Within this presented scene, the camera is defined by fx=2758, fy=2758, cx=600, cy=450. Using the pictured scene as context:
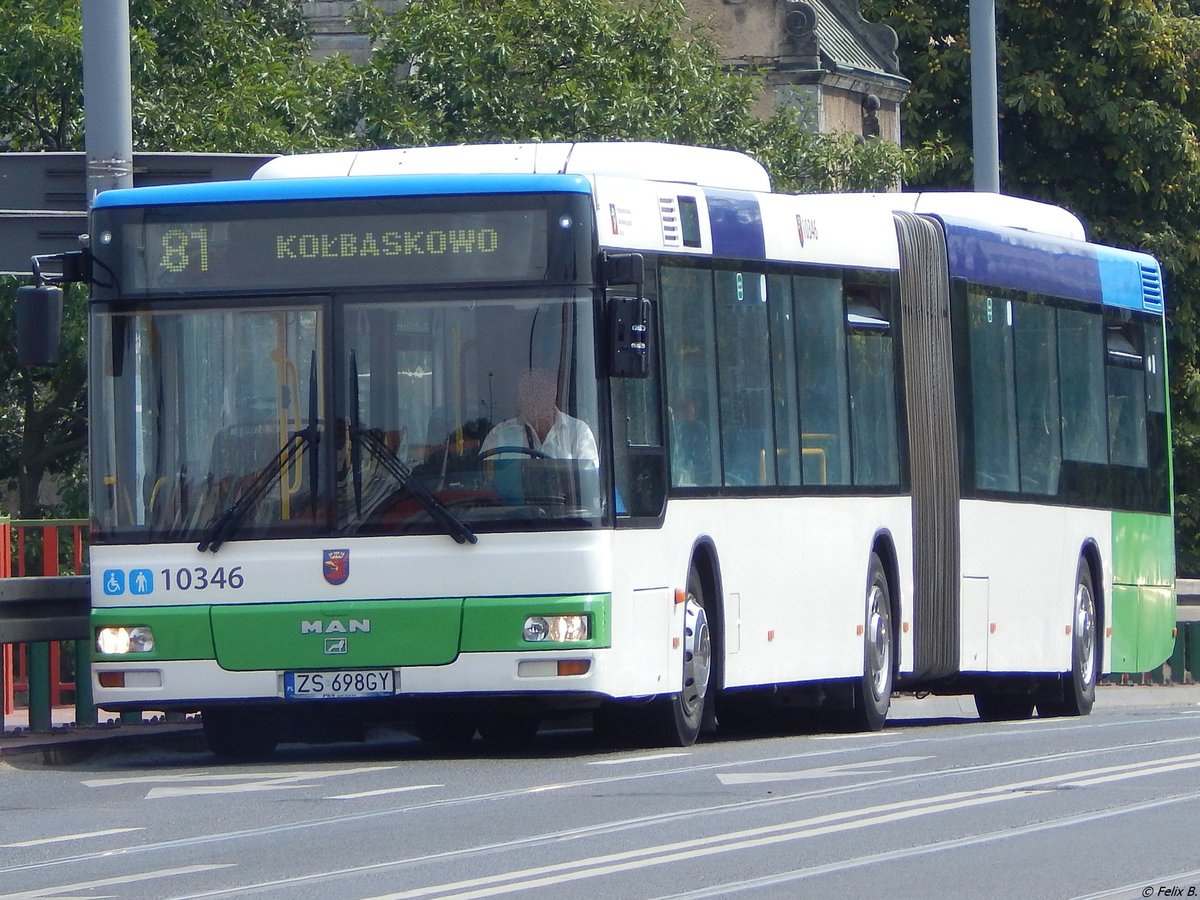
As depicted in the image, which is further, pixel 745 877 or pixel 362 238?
pixel 362 238

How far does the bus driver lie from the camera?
1280cm

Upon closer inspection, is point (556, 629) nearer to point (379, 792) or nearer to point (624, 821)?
point (379, 792)

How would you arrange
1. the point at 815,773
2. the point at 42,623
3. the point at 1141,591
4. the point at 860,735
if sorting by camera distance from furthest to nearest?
the point at 1141,591, the point at 860,735, the point at 42,623, the point at 815,773

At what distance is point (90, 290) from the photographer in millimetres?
13281

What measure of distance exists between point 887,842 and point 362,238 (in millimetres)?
4949

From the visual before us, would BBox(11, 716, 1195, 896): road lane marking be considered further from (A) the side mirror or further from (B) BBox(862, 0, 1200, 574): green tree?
(B) BBox(862, 0, 1200, 574): green tree

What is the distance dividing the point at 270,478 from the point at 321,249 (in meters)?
1.12

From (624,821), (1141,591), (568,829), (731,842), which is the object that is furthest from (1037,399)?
(731,842)

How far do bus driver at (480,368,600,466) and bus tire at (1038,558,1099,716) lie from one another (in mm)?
7476

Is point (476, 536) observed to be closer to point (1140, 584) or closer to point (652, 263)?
point (652, 263)

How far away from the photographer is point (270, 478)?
13039mm

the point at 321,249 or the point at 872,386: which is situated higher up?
the point at 321,249

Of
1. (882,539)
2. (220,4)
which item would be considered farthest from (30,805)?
(220,4)

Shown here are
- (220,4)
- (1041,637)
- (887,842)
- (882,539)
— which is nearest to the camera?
(887,842)
